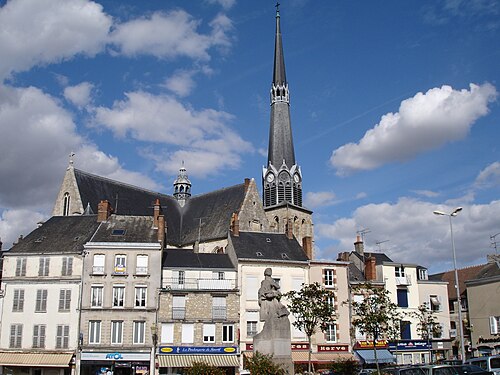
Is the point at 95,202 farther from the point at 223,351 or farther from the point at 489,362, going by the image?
the point at 489,362

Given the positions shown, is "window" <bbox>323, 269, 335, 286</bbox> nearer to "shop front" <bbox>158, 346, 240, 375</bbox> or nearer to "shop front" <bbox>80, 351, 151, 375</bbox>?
"shop front" <bbox>158, 346, 240, 375</bbox>

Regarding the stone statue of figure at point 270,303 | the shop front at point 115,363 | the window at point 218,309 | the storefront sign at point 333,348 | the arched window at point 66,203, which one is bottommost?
the shop front at point 115,363

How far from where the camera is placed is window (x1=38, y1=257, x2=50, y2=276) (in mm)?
34219

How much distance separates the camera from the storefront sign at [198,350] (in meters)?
33.4

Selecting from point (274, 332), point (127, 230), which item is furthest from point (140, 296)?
point (274, 332)

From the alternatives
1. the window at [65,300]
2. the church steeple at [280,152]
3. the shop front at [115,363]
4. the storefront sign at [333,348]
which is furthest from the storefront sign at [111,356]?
the church steeple at [280,152]

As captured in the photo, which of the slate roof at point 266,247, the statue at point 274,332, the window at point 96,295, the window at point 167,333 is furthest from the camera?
the slate roof at point 266,247

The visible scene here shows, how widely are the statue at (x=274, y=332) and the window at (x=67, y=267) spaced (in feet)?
64.7

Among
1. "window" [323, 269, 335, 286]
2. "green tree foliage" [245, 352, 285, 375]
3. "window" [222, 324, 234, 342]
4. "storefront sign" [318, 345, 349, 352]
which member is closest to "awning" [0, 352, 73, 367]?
"window" [222, 324, 234, 342]

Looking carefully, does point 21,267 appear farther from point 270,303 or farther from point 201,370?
point 270,303

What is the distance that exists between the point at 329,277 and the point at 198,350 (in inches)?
391

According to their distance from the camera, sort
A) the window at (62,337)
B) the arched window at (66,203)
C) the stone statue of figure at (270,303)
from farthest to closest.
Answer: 1. the arched window at (66,203)
2. the window at (62,337)
3. the stone statue of figure at (270,303)

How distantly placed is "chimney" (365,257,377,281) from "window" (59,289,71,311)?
19.9 meters

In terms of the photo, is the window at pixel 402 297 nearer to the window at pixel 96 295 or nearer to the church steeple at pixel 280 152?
the window at pixel 96 295
